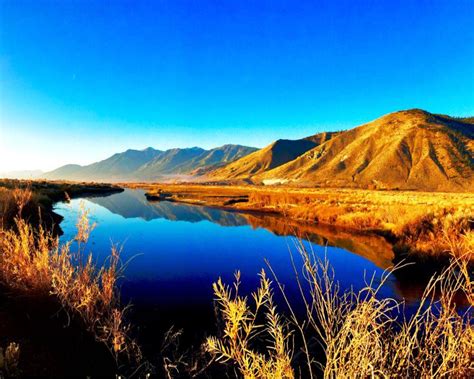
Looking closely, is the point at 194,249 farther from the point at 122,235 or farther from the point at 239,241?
the point at 122,235

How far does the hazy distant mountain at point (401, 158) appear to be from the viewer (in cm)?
10719

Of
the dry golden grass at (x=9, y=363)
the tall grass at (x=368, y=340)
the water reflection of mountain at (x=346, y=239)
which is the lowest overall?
the water reflection of mountain at (x=346, y=239)

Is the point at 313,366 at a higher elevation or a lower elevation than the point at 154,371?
lower

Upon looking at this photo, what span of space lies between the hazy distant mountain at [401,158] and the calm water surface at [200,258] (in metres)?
→ 97.9

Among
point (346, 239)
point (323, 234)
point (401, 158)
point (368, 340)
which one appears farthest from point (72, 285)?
point (401, 158)

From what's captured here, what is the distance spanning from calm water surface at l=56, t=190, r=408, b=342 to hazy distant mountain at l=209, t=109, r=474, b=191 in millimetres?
97937

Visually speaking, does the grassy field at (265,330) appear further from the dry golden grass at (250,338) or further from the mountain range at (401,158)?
the mountain range at (401,158)

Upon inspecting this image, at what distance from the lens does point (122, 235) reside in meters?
22.8

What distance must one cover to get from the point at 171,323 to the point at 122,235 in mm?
15777

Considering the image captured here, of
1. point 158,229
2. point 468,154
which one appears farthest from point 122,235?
point 468,154

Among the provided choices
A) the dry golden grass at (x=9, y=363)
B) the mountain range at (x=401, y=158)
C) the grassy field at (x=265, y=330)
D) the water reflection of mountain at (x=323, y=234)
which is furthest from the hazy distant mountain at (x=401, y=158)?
the dry golden grass at (x=9, y=363)

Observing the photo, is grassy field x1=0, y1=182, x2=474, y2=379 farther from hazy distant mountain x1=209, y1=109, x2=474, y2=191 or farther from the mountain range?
hazy distant mountain x1=209, y1=109, x2=474, y2=191

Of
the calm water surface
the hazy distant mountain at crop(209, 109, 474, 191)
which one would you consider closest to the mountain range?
the hazy distant mountain at crop(209, 109, 474, 191)

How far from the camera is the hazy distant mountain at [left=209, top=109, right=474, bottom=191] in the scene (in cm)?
10719
